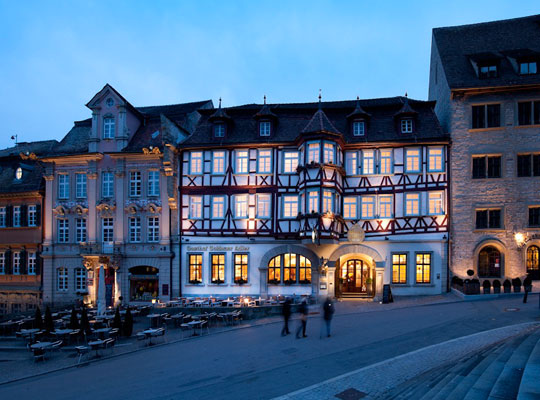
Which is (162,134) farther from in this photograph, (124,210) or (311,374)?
(311,374)

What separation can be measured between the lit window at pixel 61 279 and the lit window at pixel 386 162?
24236 millimetres

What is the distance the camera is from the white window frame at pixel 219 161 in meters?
29.7

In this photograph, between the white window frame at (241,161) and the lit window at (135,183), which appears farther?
the lit window at (135,183)

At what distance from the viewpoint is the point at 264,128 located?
29.8 meters

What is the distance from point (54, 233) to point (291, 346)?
2353 centimetres

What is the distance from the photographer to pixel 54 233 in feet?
104

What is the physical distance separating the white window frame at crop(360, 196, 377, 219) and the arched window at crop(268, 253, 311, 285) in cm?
496

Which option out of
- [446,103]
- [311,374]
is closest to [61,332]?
[311,374]

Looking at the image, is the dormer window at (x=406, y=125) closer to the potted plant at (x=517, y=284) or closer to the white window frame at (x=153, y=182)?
the potted plant at (x=517, y=284)

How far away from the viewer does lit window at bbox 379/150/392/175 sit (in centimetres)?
2814

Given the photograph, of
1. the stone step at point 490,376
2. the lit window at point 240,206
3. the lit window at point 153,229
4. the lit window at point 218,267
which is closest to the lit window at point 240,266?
the lit window at point 218,267

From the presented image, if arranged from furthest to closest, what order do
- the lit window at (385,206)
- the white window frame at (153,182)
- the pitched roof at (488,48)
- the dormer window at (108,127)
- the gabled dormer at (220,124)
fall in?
the dormer window at (108,127)
the white window frame at (153,182)
the gabled dormer at (220,124)
the lit window at (385,206)
the pitched roof at (488,48)

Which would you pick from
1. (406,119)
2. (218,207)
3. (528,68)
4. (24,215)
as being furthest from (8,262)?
(528,68)

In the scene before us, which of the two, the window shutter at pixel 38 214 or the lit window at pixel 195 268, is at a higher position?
the window shutter at pixel 38 214
